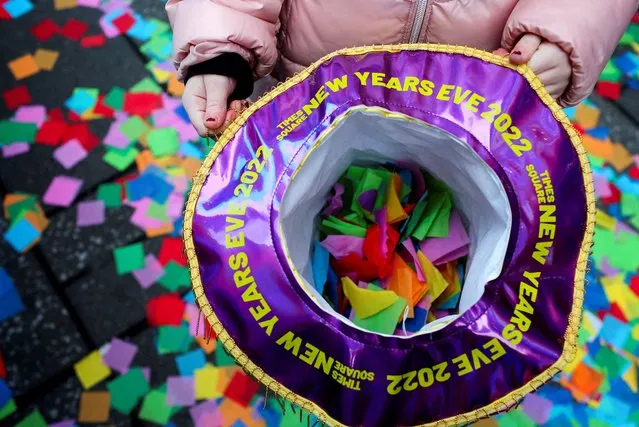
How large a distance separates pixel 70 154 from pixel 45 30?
402mm

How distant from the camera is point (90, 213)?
1.22 m

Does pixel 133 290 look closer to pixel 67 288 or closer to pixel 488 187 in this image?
pixel 67 288

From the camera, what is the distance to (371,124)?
Answer: 0.63 meters

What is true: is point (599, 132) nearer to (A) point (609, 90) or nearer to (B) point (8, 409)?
(A) point (609, 90)

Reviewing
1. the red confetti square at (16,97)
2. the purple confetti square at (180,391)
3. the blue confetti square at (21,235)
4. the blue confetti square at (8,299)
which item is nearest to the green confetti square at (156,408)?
the purple confetti square at (180,391)

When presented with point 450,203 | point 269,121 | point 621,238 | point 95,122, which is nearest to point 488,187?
point 450,203

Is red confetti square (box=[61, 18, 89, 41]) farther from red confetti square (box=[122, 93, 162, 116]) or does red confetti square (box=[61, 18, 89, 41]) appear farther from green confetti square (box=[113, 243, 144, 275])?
green confetti square (box=[113, 243, 144, 275])

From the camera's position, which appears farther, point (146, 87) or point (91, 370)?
point (146, 87)

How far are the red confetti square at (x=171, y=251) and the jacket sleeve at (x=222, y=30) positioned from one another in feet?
1.78

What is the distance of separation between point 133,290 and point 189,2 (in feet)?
2.19

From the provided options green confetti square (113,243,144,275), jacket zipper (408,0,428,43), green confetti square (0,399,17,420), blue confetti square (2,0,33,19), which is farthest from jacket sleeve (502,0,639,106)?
blue confetti square (2,0,33,19)

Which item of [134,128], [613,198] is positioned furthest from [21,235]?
Result: [613,198]

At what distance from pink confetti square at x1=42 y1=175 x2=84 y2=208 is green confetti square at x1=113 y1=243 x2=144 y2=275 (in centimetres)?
17

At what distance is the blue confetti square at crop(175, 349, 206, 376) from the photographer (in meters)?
1.09
